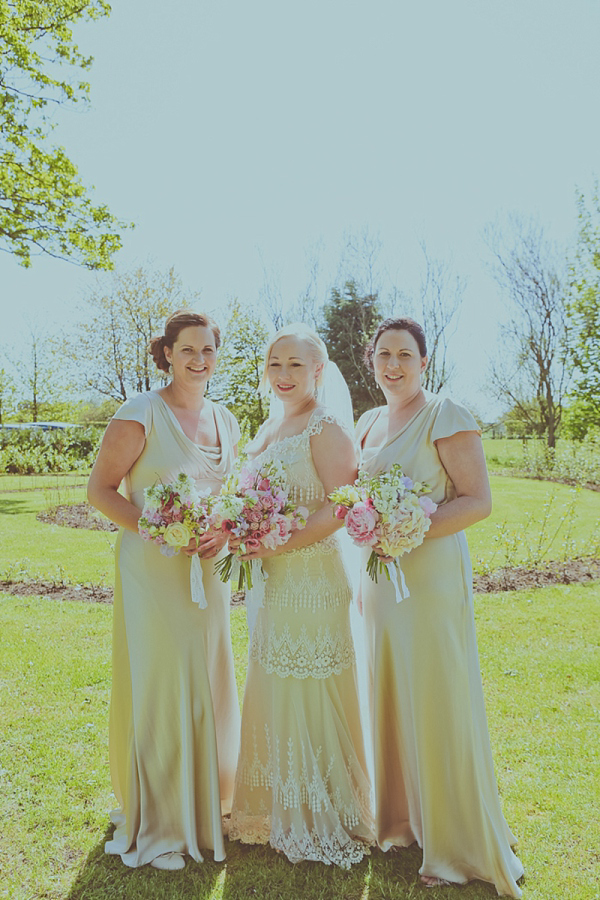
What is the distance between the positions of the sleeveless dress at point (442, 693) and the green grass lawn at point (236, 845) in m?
0.19

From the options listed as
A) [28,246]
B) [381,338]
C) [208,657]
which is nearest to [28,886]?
[208,657]

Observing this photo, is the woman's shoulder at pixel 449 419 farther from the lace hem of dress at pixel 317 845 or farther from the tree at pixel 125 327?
the tree at pixel 125 327

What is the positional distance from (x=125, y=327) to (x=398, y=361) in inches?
1107

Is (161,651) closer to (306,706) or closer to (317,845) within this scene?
(306,706)

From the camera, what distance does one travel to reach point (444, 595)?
338 cm

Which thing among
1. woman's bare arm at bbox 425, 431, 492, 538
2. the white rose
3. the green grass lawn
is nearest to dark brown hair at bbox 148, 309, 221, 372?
the white rose

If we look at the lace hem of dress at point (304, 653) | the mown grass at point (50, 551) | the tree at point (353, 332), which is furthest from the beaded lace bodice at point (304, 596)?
the tree at point (353, 332)

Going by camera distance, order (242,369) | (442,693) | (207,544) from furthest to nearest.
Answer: (242,369) < (207,544) < (442,693)

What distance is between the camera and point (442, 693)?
3.34 meters

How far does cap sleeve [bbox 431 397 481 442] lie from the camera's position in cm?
335

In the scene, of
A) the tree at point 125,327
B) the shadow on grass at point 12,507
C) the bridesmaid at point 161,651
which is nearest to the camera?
the bridesmaid at point 161,651

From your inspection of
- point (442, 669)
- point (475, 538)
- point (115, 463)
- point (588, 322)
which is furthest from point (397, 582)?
point (588, 322)

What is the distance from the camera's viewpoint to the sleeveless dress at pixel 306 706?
11.6ft

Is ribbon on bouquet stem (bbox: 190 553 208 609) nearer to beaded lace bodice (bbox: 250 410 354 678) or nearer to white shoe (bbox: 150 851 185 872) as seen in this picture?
beaded lace bodice (bbox: 250 410 354 678)
